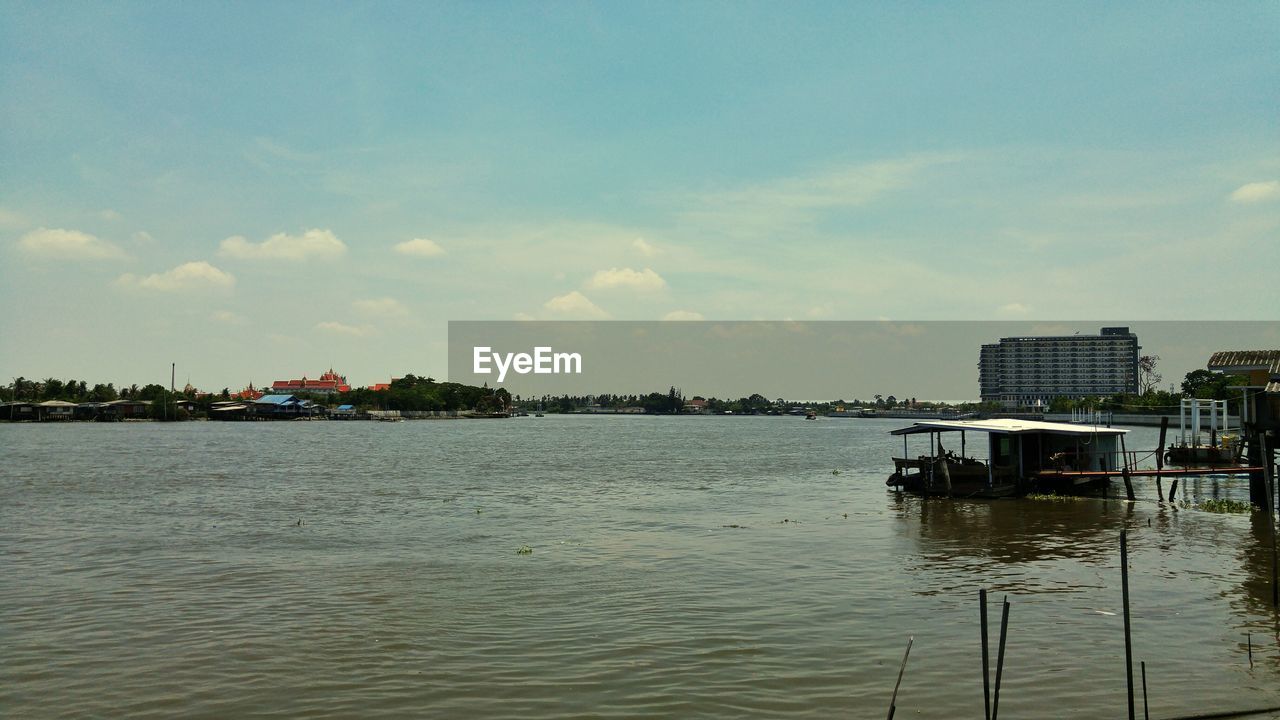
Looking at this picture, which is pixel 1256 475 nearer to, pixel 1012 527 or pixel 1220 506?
pixel 1220 506

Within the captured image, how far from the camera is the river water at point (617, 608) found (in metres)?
13.5

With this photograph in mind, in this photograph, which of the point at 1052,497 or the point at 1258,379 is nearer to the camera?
the point at 1258,379

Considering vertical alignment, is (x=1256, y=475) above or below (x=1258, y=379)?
below

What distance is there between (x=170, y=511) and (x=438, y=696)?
31.3 meters

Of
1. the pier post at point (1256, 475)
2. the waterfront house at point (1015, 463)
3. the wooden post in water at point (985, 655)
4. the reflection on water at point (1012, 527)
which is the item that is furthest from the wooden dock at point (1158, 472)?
the wooden post in water at point (985, 655)

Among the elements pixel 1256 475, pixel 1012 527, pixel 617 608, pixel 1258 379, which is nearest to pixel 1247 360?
pixel 1258 379

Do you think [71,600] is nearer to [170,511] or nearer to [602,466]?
[170,511]

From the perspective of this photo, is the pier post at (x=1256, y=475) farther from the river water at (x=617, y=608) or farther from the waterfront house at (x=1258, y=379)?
the river water at (x=617, y=608)

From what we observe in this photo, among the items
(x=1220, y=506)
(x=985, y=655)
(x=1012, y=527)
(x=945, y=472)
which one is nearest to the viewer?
(x=985, y=655)

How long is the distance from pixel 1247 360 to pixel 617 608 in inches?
1070

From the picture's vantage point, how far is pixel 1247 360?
107 ft

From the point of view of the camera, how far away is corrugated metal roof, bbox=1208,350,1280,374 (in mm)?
31812

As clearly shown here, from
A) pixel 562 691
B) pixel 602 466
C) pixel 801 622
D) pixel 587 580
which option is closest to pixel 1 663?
pixel 562 691

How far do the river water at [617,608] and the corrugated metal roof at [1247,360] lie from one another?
572cm
